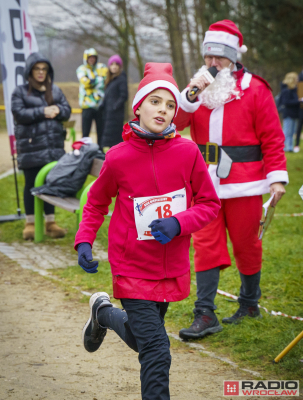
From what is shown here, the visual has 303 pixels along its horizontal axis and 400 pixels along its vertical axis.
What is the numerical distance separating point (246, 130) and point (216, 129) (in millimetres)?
212

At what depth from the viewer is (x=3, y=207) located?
28.2ft

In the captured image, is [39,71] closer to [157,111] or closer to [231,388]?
[157,111]

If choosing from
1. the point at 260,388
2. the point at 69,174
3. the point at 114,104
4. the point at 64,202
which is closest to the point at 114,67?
the point at 114,104

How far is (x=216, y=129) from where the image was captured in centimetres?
384

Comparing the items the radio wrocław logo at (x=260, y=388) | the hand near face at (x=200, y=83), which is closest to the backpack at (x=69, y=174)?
the hand near face at (x=200, y=83)

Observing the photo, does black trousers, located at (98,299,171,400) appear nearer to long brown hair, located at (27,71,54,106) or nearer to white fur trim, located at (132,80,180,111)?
white fur trim, located at (132,80,180,111)

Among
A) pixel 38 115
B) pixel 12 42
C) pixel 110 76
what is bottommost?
pixel 38 115

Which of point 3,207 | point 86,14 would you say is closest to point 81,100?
point 3,207

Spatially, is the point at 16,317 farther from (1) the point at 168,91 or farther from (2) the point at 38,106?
(2) the point at 38,106

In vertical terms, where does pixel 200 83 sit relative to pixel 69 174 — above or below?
above

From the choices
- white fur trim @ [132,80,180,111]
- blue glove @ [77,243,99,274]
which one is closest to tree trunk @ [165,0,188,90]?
white fur trim @ [132,80,180,111]

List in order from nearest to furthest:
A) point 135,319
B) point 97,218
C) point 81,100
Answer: point 135,319 < point 97,218 < point 81,100

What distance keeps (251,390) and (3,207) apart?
247 inches

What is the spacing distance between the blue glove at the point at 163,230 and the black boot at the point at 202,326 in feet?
5.08
